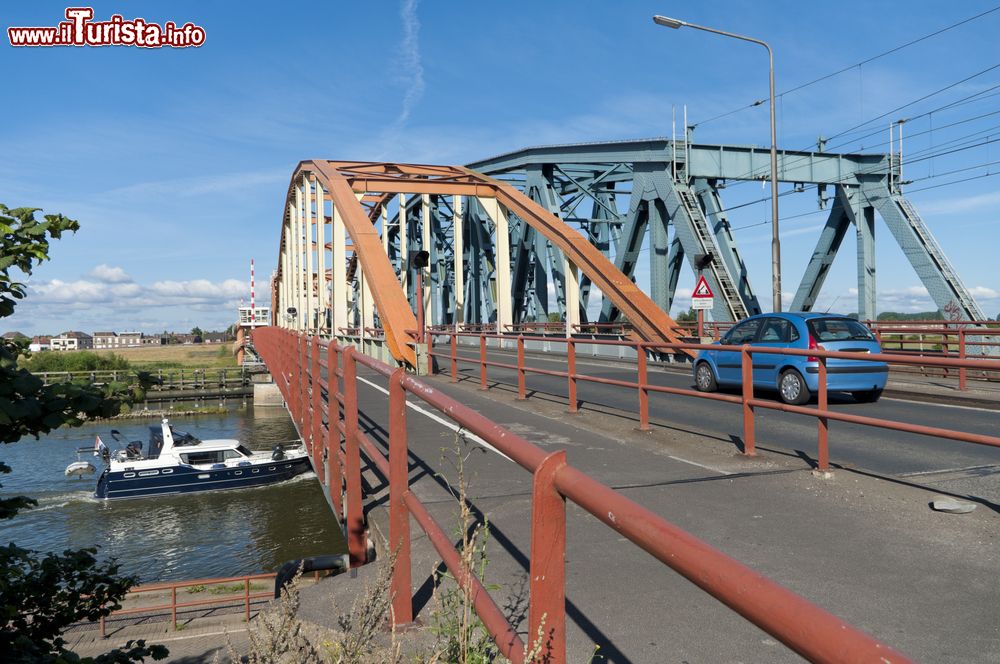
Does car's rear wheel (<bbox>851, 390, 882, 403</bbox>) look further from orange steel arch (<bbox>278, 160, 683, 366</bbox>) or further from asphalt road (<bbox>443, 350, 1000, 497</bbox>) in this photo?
orange steel arch (<bbox>278, 160, 683, 366</bbox>)

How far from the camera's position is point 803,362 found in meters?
11.6

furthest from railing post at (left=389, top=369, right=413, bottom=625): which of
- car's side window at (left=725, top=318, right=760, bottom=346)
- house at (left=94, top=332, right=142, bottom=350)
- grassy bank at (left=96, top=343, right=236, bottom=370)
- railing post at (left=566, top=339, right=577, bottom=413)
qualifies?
house at (left=94, top=332, right=142, bottom=350)

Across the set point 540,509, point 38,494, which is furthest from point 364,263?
point 540,509

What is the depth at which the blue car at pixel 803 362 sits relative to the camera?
11.4 meters

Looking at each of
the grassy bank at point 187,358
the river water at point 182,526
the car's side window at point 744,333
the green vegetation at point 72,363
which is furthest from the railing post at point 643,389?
the green vegetation at point 72,363

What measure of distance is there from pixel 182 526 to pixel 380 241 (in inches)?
406

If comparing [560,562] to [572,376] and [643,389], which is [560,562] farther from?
[572,376]

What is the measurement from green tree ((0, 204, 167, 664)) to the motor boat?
24.1 meters

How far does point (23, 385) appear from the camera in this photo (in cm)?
306

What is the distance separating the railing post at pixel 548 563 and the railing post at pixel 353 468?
361 cm

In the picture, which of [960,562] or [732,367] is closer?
[960,562]

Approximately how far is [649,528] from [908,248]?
26969mm

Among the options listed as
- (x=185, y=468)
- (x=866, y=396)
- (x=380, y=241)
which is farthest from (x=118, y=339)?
(x=866, y=396)

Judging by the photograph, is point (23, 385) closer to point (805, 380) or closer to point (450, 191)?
point (805, 380)
